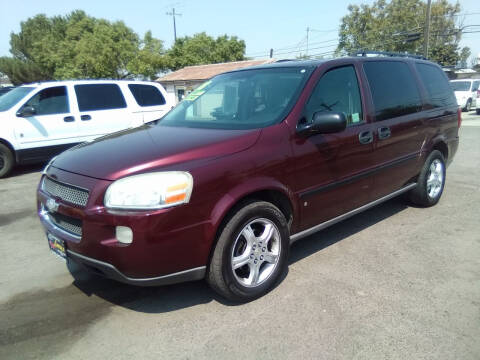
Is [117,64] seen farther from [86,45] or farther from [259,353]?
[259,353]

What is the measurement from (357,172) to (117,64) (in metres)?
37.0

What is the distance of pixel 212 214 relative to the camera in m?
2.57

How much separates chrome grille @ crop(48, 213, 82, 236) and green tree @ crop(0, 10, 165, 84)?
3609 centimetres

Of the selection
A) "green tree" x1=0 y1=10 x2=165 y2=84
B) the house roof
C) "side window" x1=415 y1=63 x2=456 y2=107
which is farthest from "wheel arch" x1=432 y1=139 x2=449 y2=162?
"green tree" x1=0 y1=10 x2=165 y2=84

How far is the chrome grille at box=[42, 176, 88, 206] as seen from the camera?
2.55m

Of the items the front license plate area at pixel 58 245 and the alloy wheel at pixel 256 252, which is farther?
the alloy wheel at pixel 256 252

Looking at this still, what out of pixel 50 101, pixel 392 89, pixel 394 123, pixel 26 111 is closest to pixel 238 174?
pixel 394 123

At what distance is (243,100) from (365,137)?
123cm

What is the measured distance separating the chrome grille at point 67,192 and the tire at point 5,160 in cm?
538

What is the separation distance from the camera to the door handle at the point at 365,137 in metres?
3.61

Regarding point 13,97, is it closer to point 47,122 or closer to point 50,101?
point 50,101

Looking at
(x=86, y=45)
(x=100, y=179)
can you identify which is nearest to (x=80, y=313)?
(x=100, y=179)

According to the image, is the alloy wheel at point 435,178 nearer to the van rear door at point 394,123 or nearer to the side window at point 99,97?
the van rear door at point 394,123

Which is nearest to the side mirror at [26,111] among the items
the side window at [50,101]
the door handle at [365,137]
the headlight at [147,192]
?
the side window at [50,101]
